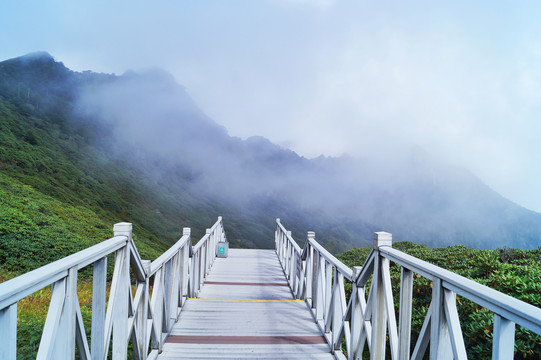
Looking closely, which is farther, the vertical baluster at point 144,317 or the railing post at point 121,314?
the vertical baluster at point 144,317

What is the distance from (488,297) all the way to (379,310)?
1.24m

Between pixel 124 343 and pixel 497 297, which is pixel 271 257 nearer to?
pixel 124 343

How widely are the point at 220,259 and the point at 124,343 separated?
766 cm

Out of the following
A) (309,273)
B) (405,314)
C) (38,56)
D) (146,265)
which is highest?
(38,56)

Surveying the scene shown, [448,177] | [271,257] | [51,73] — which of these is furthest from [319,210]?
[271,257]

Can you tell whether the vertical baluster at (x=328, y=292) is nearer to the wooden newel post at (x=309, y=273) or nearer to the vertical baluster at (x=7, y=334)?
the wooden newel post at (x=309, y=273)

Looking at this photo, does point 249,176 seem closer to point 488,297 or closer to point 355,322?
point 355,322

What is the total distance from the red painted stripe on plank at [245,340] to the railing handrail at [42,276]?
2014 mm

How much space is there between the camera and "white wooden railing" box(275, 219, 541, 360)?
1.31m

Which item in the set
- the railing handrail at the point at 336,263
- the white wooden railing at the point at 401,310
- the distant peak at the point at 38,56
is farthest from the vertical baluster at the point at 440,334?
the distant peak at the point at 38,56

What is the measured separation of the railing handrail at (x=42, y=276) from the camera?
1.19 meters

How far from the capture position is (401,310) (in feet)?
7.30

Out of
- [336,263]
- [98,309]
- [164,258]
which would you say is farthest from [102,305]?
[336,263]

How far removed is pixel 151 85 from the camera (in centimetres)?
11562
